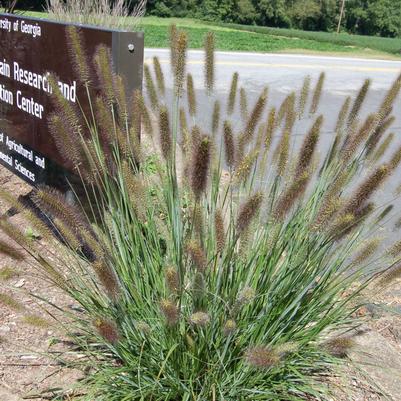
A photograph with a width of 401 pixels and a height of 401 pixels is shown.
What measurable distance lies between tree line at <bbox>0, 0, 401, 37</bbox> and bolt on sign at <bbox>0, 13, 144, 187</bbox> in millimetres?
47768

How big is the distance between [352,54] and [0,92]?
85.1 ft

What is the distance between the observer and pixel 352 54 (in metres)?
28.6

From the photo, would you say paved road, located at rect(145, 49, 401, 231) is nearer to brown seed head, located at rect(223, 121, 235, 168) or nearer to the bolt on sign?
the bolt on sign

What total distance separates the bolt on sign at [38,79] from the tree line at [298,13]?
157ft

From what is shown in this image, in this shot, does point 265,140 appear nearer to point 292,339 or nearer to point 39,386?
point 292,339

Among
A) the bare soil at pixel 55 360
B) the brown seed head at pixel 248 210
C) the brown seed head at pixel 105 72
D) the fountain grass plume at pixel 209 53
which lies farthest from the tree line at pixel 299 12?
the brown seed head at pixel 248 210

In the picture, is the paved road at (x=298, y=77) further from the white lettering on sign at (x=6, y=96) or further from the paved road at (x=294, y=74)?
Result: the white lettering on sign at (x=6, y=96)

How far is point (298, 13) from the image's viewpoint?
63188 mm

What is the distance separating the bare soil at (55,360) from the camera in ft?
8.58

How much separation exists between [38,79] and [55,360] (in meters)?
2.12

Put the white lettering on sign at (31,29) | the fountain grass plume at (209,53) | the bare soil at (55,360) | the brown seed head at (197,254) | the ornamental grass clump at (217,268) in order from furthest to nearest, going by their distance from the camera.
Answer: the white lettering on sign at (31,29), the bare soil at (55,360), the fountain grass plume at (209,53), the ornamental grass clump at (217,268), the brown seed head at (197,254)

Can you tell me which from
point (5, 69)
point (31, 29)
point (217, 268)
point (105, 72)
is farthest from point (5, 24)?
point (217, 268)

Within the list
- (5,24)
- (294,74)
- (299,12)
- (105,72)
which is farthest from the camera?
(299,12)

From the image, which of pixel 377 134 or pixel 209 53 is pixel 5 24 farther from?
pixel 377 134
